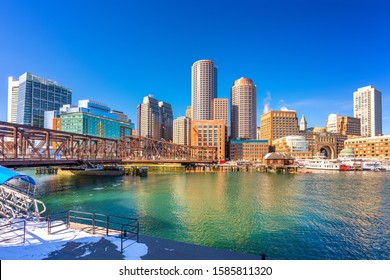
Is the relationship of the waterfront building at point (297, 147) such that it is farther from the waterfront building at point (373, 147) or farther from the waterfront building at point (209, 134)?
the waterfront building at point (209, 134)

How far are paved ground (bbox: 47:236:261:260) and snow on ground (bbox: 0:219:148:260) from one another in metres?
0.25

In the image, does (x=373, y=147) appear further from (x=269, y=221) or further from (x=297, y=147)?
(x=269, y=221)

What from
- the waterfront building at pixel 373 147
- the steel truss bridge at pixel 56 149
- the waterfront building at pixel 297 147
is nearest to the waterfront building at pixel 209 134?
the steel truss bridge at pixel 56 149

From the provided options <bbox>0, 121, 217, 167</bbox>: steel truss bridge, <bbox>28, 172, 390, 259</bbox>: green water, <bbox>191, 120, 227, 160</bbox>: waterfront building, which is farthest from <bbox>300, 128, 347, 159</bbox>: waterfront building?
<bbox>28, 172, 390, 259</bbox>: green water

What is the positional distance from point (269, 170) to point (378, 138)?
320ft

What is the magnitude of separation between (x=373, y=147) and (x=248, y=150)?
85.6 meters

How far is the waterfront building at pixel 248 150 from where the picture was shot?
18138cm

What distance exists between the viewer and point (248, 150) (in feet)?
600

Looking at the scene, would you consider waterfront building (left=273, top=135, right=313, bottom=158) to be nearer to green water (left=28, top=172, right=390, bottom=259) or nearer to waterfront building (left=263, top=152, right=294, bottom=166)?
waterfront building (left=263, top=152, right=294, bottom=166)

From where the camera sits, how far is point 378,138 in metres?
152

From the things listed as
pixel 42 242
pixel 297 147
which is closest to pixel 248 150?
pixel 297 147
